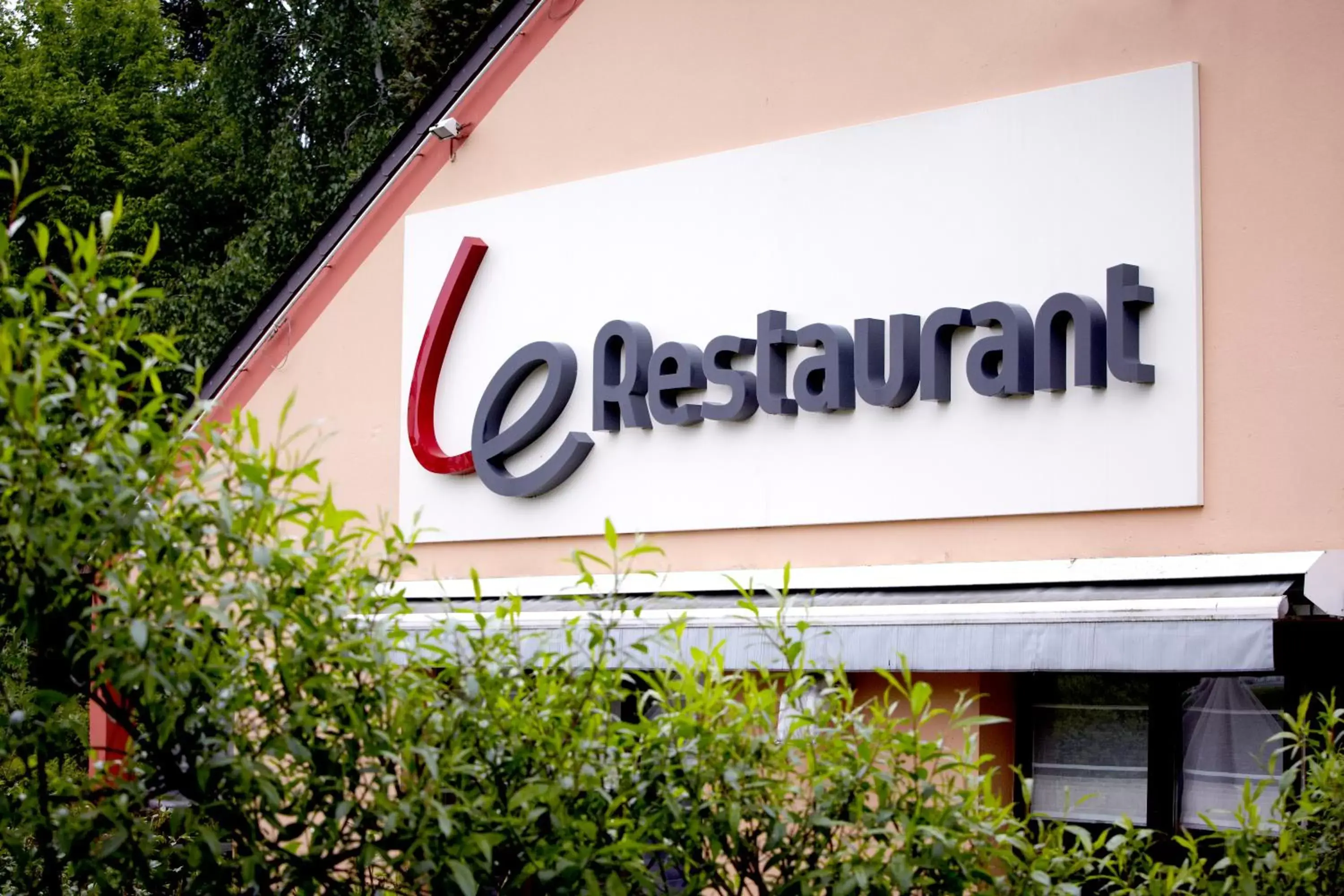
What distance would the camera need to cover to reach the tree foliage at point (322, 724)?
3.57 meters

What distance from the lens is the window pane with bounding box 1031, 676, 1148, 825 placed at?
910 cm

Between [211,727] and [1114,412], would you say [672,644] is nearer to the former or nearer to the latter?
[211,727]

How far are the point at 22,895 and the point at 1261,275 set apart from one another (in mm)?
6446

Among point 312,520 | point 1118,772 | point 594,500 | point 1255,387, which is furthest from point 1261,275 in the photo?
Answer: point 312,520

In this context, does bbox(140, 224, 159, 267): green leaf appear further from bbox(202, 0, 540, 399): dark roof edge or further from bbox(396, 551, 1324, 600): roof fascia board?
bbox(202, 0, 540, 399): dark roof edge

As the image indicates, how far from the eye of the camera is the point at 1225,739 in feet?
29.0

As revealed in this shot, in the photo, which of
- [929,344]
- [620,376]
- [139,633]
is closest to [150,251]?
[139,633]

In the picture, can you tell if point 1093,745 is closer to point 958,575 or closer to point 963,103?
point 958,575

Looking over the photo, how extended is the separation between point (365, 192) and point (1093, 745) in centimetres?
709

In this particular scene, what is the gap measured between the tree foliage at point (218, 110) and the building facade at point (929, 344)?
12.3 metres

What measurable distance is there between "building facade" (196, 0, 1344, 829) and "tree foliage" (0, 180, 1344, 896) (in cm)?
406

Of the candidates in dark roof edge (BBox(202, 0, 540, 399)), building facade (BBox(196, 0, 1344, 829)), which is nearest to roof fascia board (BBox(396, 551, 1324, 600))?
building facade (BBox(196, 0, 1344, 829))

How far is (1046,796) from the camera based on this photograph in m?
9.52

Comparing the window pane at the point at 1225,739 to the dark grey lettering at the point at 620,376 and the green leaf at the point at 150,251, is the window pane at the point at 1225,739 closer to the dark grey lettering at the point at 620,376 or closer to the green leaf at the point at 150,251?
the dark grey lettering at the point at 620,376
